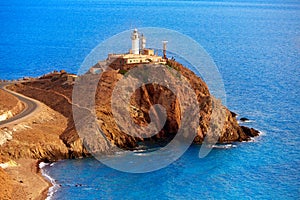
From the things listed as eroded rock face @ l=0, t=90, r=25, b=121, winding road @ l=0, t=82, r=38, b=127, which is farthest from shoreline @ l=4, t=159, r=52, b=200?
eroded rock face @ l=0, t=90, r=25, b=121

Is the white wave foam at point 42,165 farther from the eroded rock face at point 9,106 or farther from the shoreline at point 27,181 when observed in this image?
the eroded rock face at point 9,106

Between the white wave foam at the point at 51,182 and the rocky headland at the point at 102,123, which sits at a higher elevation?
the rocky headland at the point at 102,123

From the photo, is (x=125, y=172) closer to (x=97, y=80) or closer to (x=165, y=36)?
(x=97, y=80)

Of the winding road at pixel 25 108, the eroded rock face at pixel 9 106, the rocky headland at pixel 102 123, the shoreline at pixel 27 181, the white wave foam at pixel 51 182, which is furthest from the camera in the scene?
the eroded rock face at pixel 9 106

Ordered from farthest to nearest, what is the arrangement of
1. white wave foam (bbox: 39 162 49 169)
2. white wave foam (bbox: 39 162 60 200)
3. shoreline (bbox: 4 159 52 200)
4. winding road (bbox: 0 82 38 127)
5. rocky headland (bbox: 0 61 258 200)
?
winding road (bbox: 0 82 38 127), rocky headland (bbox: 0 61 258 200), white wave foam (bbox: 39 162 49 169), white wave foam (bbox: 39 162 60 200), shoreline (bbox: 4 159 52 200)

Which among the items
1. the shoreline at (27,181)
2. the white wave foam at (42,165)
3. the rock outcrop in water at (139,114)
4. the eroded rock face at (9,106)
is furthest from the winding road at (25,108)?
the shoreline at (27,181)

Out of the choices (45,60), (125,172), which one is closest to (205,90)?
(125,172)

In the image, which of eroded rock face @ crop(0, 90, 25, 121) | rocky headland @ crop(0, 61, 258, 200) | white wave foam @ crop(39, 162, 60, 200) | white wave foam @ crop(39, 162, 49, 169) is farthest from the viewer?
eroded rock face @ crop(0, 90, 25, 121)

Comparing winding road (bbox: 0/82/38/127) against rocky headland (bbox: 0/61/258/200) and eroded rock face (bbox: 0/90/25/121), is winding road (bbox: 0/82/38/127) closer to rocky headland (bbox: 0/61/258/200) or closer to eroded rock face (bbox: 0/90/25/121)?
eroded rock face (bbox: 0/90/25/121)
